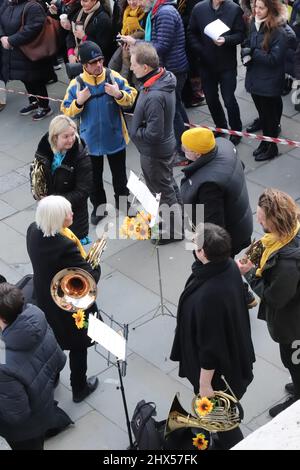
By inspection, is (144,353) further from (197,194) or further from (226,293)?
(226,293)

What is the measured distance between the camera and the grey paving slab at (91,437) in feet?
18.9

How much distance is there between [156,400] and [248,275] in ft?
4.32

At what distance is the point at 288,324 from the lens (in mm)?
5250

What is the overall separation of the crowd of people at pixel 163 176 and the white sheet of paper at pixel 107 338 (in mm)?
294

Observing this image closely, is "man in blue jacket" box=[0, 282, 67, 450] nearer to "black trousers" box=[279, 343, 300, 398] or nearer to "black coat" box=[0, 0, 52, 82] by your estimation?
"black trousers" box=[279, 343, 300, 398]

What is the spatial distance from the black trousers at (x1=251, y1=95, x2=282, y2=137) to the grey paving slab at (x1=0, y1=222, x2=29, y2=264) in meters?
2.86

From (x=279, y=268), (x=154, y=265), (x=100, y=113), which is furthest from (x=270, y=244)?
(x=100, y=113)

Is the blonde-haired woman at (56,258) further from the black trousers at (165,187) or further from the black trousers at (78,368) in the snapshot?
the black trousers at (165,187)

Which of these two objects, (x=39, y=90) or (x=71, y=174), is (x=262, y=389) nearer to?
(x=71, y=174)

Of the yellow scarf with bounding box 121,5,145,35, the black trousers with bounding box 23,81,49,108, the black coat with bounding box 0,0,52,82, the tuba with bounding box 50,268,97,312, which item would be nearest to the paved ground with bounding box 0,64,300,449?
the black trousers with bounding box 23,81,49,108

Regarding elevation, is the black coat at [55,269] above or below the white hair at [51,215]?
below

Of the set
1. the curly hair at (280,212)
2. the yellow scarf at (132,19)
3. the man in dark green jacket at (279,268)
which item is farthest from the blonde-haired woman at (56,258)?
the yellow scarf at (132,19)

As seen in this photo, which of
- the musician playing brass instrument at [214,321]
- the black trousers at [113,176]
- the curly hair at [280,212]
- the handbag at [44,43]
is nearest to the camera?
the musician playing brass instrument at [214,321]
